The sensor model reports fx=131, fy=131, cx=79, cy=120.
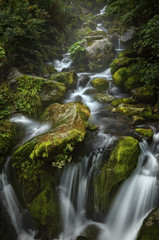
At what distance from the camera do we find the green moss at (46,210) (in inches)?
151

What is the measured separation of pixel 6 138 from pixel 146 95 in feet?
21.6

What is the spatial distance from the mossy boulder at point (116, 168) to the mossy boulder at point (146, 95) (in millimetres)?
3653

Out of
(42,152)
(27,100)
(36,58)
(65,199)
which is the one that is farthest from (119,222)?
(36,58)

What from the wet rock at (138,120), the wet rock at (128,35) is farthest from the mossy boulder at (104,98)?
the wet rock at (128,35)

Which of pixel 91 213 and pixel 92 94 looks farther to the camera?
pixel 92 94

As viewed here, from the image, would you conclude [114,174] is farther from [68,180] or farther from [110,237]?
[110,237]

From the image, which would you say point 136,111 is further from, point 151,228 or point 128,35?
point 128,35

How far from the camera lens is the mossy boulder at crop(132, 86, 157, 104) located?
661 centimetres

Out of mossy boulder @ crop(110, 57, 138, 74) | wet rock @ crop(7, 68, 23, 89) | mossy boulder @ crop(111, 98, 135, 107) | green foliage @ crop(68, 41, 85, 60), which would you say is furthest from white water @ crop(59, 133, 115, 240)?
green foliage @ crop(68, 41, 85, 60)

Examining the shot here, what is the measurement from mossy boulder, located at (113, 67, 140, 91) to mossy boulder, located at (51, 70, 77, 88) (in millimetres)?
3005

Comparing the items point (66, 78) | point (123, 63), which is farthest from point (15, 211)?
point (123, 63)

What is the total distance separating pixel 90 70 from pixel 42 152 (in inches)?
434

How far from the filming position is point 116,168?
3.81 metres

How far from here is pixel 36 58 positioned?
8.41m
